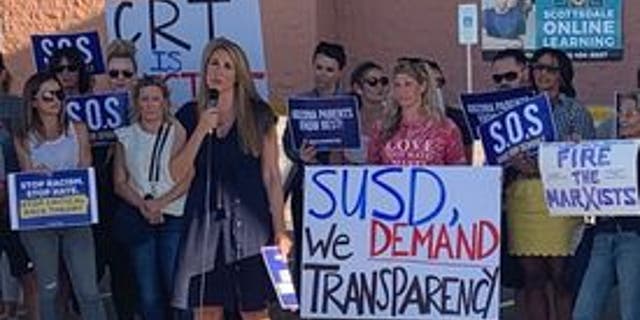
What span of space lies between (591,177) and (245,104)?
77.1 inches

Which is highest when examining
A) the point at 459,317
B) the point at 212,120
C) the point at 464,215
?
the point at 212,120

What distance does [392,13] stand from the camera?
17.3 metres

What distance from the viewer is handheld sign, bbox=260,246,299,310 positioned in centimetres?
771

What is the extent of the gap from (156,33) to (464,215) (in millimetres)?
2201

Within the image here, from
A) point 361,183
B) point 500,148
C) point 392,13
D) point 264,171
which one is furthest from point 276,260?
point 392,13

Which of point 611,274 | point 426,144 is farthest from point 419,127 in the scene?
point 611,274

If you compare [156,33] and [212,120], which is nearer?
[212,120]

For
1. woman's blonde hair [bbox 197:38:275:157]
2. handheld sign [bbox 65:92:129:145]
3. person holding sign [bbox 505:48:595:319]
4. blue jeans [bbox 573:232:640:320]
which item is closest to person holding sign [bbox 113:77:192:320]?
handheld sign [bbox 65:92:129:145]

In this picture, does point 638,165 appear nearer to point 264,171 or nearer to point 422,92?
point 422,92

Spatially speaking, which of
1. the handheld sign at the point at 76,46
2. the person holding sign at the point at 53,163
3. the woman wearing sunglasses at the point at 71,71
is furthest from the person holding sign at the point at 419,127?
the handheld sign at the point at 76,46

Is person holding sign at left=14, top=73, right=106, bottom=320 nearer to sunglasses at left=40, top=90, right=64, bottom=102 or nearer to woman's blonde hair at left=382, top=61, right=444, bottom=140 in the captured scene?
sunglasses at left=40, top=90, right=64, bottom=102

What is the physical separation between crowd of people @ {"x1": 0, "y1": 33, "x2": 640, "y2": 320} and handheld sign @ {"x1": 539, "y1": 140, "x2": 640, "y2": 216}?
0.42ft

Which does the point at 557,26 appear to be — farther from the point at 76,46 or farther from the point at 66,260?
the point at 66,260

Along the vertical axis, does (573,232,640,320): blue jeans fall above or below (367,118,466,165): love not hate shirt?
below
